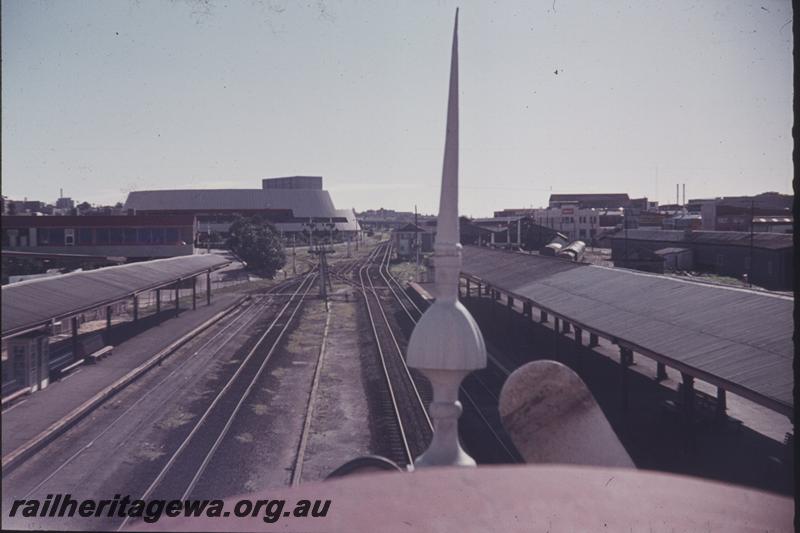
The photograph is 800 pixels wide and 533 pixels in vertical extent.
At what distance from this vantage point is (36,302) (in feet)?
57.1

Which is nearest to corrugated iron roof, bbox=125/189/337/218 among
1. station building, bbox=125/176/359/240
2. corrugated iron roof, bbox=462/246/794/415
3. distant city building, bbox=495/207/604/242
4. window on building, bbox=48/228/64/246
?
station building, bbox=125/176/359/240

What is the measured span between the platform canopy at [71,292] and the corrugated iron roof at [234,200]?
225ft

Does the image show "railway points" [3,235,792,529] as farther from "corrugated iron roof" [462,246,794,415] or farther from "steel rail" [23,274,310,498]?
"corrugated iron roof" [462,246,794,415]

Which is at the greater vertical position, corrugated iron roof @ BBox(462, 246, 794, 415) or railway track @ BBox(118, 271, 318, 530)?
corrugated iron roof @ BBox(462, 246, 794, 415)

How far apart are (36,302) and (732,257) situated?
4701 cm

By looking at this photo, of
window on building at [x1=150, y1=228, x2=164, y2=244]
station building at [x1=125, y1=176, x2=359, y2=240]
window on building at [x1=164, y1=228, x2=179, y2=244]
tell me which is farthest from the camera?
station building at [x1=125, y1=176, x2=359, y2=240]

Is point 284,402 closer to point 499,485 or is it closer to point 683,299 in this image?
point 683,299

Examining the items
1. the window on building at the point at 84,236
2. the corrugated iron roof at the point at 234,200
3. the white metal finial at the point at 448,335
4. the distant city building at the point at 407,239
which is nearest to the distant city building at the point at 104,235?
the window on building at the point at 84,236

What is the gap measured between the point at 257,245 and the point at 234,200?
51.5 m

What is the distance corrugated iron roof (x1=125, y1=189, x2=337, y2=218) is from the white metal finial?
94.3m

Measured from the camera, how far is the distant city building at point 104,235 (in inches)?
1273

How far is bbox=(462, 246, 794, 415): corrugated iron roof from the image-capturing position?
10.1 metres

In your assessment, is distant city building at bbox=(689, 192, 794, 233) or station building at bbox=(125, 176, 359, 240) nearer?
distant city building at bbox=(689, 192, 794, 233)

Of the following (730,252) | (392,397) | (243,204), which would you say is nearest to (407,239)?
(243,204)
